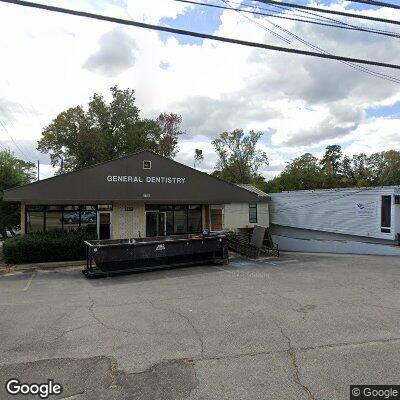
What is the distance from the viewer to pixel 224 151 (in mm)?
57500

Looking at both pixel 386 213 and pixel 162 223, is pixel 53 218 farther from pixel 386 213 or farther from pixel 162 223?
pixel 386 213

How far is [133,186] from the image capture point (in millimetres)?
20203

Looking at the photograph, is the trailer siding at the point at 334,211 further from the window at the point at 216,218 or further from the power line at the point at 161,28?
the power line at the point at 161,28

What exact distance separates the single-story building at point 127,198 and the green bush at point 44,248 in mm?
1800

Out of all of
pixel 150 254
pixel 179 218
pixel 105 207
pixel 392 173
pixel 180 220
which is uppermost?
pixel 392 173

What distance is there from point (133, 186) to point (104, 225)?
9.54 feet

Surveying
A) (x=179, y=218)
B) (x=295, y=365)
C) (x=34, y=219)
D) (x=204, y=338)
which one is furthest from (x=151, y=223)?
(x=295, y=365)

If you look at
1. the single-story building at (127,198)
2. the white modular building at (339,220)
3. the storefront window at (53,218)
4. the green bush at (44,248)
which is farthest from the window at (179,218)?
the white modular building at (339,220)

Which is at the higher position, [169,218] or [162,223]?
[169,218]

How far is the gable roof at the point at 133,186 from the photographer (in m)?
18.4

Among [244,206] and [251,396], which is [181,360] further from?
[244,206]

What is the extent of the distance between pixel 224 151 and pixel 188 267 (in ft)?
139

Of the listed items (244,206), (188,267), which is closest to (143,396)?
(188,267)

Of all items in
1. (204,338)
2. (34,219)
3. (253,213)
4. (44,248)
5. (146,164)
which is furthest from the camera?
(253,213)
